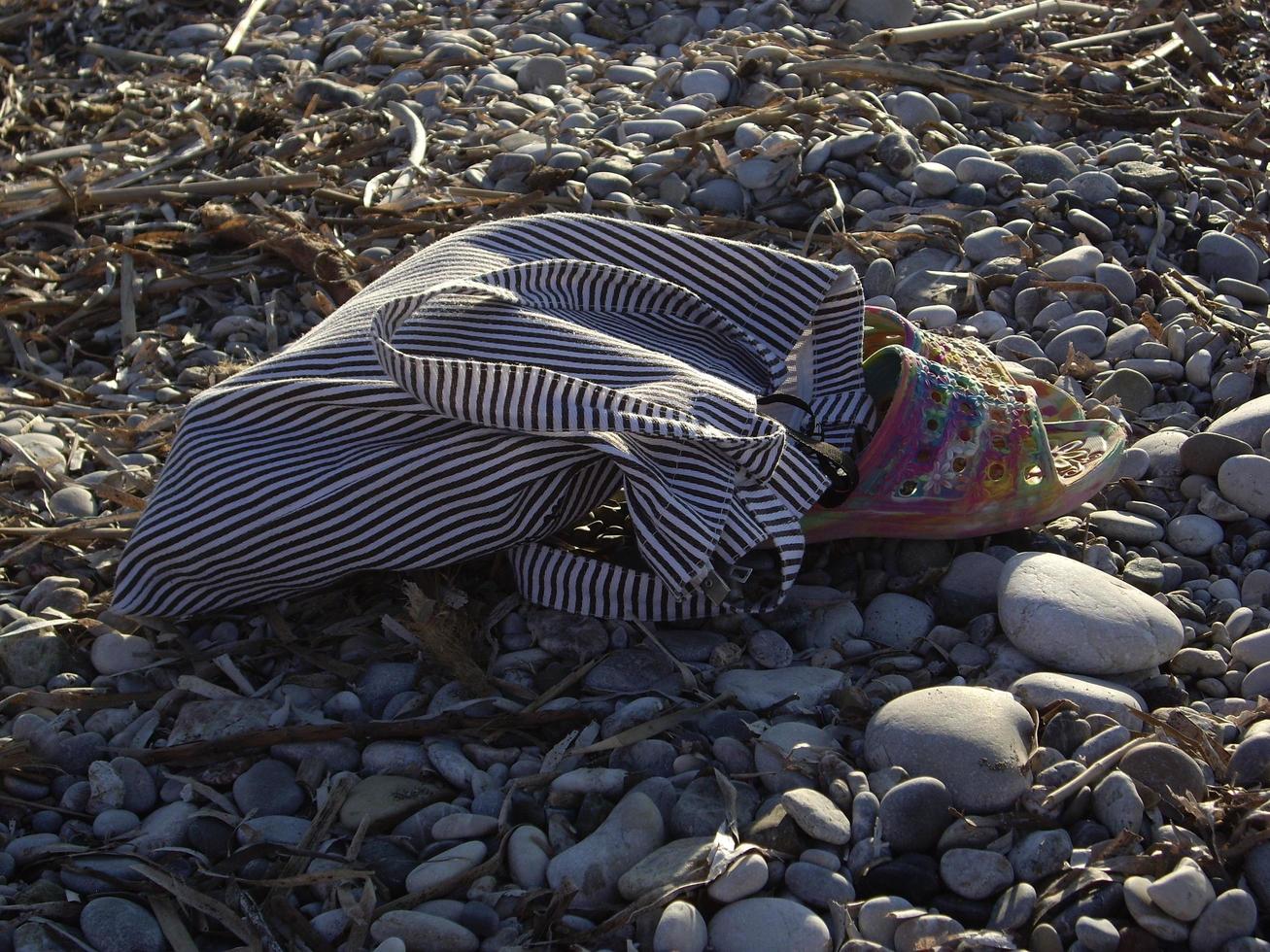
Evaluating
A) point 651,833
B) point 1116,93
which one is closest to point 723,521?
point 651,833

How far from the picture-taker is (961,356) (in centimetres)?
283

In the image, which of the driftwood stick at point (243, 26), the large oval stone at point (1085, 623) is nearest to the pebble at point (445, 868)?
the large oval stone at point (1085, 623)

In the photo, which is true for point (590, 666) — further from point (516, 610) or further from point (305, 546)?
point (305, 546)

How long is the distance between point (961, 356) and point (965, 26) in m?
2.75

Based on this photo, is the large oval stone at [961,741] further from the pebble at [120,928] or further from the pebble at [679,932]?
the pebble at [120,928]

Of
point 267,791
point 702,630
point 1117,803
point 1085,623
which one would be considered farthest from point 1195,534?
point 267,791

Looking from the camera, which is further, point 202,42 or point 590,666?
point 202,42

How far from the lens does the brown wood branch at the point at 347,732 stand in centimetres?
234

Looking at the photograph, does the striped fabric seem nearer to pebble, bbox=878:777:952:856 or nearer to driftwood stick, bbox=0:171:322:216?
pebble, bbox=878:777:952:856

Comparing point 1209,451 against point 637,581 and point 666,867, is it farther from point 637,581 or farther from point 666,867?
point 666,867

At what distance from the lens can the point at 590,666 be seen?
2469mm

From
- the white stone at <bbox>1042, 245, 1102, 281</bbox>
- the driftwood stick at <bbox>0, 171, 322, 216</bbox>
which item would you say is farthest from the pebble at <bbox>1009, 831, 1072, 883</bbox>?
the driftwood stick at <bbox>0, 171, 322, 216</bbox>

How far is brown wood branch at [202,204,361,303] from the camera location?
3.89 metres

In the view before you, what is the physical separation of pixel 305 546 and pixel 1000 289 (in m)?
2.15
